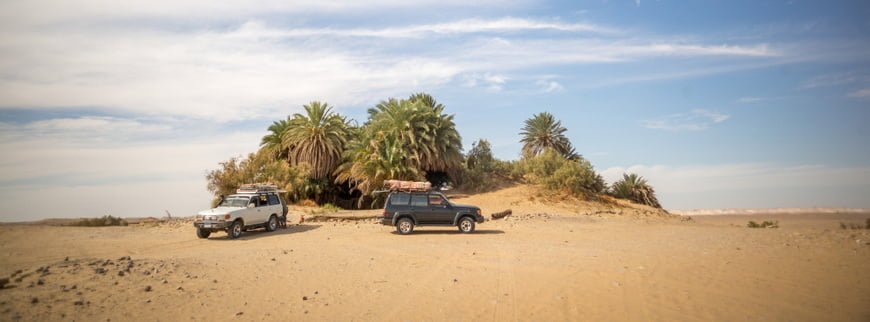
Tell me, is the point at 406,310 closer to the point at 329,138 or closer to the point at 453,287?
the point at 453,287

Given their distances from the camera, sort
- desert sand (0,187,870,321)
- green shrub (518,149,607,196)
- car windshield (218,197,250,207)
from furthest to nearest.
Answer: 1. green shrub (518,149,607,196)
2. car windshield (218,197,250,207)
3. desert sand (0,187,870,321)

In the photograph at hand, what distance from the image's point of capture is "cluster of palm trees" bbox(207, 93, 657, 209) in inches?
1368

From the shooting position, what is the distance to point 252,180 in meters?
34.7

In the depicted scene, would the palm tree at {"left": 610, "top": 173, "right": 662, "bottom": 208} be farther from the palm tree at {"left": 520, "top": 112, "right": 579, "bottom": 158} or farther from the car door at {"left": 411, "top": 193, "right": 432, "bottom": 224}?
the car door at {"left": 411, "top": 193, "right": 432, "bottom": 224}

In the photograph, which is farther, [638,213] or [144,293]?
[638,213]

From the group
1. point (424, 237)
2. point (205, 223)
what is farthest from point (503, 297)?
point (205, 223)

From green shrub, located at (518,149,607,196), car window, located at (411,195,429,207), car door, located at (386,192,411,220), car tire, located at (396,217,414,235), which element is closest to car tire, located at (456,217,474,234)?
car window, located at (411,195,429,207)

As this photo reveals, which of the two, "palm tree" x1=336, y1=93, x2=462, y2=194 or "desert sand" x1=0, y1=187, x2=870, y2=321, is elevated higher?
"palm tree" x1=336, y1=93, x2=462, y2=194

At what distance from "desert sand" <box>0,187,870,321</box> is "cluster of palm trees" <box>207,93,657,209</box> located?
1541 centimetres

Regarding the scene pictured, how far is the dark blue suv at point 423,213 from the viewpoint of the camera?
70.8 feet

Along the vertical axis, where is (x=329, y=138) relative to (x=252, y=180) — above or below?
above

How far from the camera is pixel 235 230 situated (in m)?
20.9

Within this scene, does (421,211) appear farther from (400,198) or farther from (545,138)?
(545,138)

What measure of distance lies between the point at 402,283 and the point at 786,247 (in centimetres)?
1223
